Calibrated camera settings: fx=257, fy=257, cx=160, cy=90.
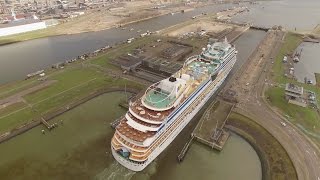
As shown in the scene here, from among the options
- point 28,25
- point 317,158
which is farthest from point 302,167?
point 28,25

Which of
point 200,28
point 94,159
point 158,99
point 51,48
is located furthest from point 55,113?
point 200,28

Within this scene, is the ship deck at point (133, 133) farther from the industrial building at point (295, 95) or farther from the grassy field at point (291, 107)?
the industrial building at point (295, 95)

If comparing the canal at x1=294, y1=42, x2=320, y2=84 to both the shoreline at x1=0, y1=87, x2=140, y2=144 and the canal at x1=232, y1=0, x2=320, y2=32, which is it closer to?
the canal at x1=232, y1=0, x2=320, y2=32

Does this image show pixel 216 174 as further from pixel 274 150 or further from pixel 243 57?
pixel 243 57

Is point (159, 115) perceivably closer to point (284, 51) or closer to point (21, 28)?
point (284, 51)

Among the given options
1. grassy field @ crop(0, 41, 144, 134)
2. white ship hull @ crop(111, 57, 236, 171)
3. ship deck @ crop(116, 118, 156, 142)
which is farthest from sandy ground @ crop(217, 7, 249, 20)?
ship deck @ crop(116, 118, 156, 142)

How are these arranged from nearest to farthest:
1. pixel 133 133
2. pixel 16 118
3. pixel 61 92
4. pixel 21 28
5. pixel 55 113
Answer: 1. pixel 133 133
2. pixel 16 118
3. pixel 55 113
4. pixel 61 92
5. pixel 21 28

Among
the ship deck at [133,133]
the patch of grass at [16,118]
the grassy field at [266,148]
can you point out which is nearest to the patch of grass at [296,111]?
the grassy field at [266,148]
